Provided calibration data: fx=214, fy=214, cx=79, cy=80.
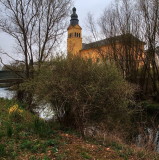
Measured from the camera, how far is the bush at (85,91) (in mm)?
7668

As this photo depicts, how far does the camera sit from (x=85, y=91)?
7.84 meters

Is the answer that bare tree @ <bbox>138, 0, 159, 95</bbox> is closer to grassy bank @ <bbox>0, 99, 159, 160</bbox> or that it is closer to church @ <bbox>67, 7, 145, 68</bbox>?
church @ <bbox>67, 7, 145, 68</bbox>

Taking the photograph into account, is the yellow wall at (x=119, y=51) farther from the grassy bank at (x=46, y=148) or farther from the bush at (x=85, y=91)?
the grassy bank at (x=46, y=148)

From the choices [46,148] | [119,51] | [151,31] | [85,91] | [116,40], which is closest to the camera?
[46,148]

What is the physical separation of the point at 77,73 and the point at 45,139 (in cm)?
318

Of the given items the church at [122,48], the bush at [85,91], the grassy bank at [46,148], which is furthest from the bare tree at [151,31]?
the grassy bank at [46,148]

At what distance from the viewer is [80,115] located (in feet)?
22.9

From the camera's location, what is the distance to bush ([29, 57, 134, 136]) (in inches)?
302

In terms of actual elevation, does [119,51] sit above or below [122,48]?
below

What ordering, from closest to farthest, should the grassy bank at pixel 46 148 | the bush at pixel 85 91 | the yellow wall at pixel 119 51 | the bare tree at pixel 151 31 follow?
the grassy bank at pixel 46 148
the bush at pixel 85 91
the bare tree at pixel 151 31
the yellow wall at pixel 119 51

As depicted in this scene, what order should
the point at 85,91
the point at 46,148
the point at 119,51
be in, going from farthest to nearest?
1. the point at 119,51
2. the point at 85,91
3. the point at 46,148

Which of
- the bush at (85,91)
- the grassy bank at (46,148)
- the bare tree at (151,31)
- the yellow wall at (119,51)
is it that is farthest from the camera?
the yellow wall at (119,51)

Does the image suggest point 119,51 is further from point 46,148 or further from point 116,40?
point 46,148

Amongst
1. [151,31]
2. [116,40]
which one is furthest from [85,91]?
[116,40]
